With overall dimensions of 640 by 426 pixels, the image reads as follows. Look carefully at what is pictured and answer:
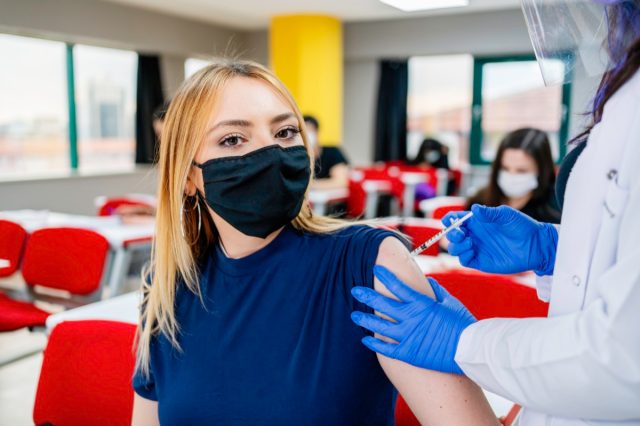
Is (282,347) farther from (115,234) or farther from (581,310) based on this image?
(115,234)

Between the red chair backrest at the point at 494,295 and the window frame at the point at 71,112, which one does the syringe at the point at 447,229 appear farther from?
the window frame at the point at 71,112

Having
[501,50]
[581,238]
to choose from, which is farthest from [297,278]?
[501,50]

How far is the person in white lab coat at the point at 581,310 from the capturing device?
0.62 meters

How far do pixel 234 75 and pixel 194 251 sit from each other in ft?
1.25

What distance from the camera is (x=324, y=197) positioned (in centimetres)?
456

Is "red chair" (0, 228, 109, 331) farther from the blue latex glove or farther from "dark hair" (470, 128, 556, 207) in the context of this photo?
the blue latex glove

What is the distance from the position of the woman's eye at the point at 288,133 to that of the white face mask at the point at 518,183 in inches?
70.2

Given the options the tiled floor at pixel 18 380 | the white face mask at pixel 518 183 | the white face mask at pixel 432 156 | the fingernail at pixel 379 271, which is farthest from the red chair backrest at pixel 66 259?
the white face mask at pixel 432 156

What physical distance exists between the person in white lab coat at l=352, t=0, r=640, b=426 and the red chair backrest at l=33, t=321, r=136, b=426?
68cm

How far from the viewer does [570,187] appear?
763 millimetres

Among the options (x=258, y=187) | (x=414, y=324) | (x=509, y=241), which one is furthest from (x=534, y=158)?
(x=414, y=324)

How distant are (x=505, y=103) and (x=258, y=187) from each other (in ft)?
24.0

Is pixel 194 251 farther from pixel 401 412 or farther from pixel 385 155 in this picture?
pixel 385 155

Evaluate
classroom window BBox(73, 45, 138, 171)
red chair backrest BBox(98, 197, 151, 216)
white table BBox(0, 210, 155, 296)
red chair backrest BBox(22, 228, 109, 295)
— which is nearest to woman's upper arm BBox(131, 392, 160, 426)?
red chair backrest BBox(22, 228, 109, 295)
